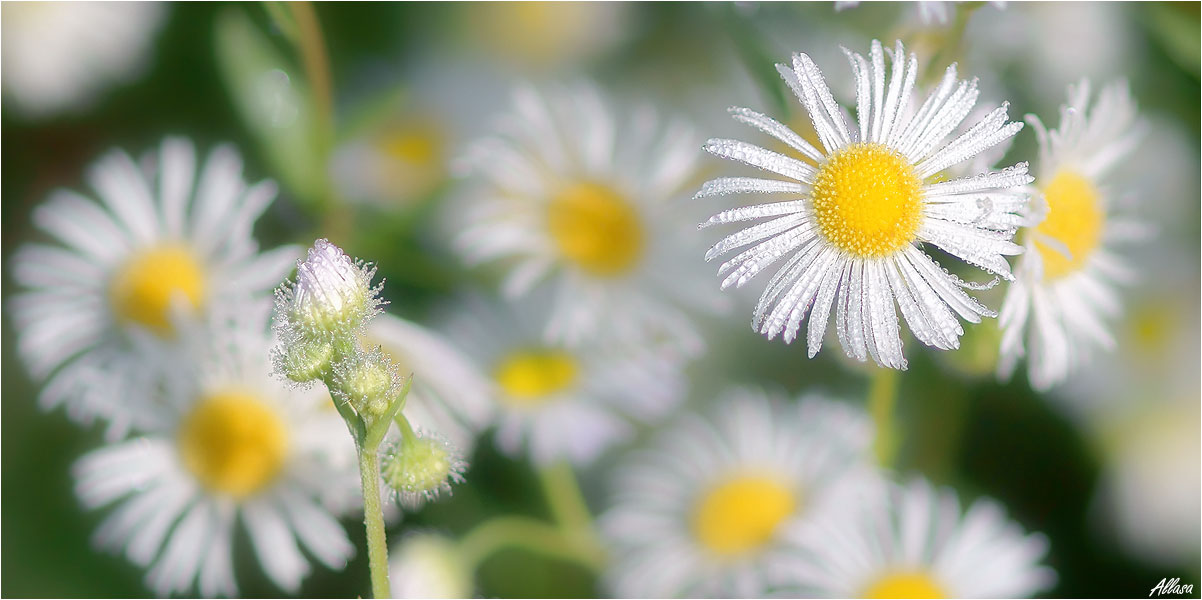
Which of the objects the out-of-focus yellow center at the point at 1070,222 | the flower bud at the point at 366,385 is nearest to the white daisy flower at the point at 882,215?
the out-of-focus yellow center at the point at 1070,222

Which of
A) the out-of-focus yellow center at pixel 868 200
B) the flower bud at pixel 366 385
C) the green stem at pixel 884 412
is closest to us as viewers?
the flower bud at pixel 366 385

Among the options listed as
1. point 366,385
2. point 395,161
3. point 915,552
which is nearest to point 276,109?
point 395,161

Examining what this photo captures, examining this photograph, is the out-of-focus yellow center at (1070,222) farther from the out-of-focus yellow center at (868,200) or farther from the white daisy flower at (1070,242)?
the out-of-focus yellow center at (868,200)

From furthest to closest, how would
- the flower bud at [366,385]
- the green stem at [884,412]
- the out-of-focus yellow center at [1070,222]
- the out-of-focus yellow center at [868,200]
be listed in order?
the green stem at [884,412] → the out-of-focus yellow center at [1070,222] → the out-of-focus yellow center at [868,200] → the flower bud at [366,385]

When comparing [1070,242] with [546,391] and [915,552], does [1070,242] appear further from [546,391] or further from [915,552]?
[546,391]

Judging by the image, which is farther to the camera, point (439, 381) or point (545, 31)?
point (545, 31)

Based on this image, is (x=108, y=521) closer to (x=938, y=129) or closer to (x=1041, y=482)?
(x=938, y=129)
